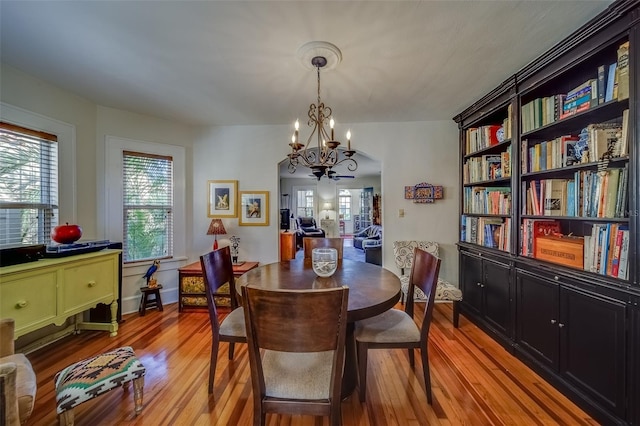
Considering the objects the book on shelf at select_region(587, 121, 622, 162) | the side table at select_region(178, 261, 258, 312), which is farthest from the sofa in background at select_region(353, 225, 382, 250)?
the book on shelf at select_region(587, 121, 622, 162)

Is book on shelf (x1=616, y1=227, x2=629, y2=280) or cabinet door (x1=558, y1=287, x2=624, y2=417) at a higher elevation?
book on shelf (x1=616, y1=227, x2=629, y2=280)

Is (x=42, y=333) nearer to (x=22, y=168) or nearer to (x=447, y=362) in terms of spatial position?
(x=22, y=168)

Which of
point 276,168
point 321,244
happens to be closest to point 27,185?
point 276,168

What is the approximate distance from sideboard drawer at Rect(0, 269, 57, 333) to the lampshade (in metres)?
1.55

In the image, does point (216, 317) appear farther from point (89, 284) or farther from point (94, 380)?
point (89, 284)

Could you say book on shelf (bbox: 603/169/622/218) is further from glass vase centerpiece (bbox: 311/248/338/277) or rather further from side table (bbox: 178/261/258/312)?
side table (bbox: 178/261/258/312)

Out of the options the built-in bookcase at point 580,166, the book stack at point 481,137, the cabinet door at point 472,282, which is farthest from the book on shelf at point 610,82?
the cabinet door at point 472,282

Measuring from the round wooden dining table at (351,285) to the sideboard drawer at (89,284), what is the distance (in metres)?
1.62

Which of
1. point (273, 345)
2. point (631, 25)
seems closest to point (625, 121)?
point (631, 25)

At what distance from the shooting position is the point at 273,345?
3.76 feet

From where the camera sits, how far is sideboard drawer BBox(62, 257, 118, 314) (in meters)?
2.29

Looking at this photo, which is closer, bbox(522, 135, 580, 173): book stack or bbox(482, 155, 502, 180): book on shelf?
bbox(522, 135, 580, 173): book stack

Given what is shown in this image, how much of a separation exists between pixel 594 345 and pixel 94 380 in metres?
2.99

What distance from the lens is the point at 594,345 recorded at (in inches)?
65.8
